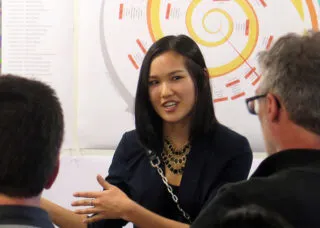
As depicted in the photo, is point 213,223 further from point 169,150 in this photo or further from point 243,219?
point 169,150

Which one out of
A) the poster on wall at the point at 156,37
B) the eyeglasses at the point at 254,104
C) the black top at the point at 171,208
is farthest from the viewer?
the poster on wall at the point at 156,37

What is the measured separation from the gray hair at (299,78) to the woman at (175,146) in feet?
1.95

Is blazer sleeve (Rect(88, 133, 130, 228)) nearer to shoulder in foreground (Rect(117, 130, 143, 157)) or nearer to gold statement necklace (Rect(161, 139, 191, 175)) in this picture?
shoulder in foreground (Rect(117, 130, 143, 157))

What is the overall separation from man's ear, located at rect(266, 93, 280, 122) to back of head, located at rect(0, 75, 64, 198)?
0.43 metres

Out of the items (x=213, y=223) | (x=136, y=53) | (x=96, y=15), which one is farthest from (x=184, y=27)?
(x=213, y=223)

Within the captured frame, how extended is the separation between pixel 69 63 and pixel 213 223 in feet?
4.84

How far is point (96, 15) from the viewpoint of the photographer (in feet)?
6.54

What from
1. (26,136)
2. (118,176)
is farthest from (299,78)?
(118,176)

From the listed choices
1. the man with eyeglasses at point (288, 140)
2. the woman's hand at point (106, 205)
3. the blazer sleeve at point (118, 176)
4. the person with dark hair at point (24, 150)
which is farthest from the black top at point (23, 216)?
the blazer sleeve at point (118, 176)

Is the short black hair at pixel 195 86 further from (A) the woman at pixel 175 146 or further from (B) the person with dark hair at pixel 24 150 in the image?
(B) the person with dark hair at pixel 24 150

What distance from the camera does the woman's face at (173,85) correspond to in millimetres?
1413

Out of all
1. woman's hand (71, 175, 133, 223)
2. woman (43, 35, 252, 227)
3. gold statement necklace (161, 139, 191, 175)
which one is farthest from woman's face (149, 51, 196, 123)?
woman's hand (71, 175, 133, 223)

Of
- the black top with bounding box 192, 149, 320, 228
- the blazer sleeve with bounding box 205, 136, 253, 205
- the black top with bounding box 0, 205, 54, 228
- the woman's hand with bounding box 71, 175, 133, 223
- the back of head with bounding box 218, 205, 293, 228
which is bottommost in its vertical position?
the woman's hand with bounding box 71, 175, 133, 223

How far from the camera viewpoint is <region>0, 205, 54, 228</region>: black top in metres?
0.74
